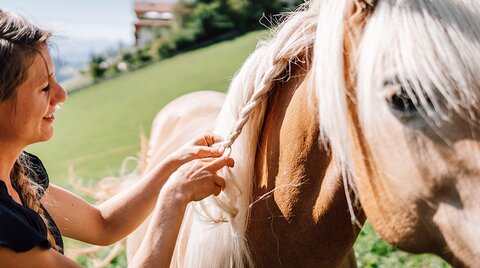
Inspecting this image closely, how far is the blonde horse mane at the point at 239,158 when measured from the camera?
5.16 feet

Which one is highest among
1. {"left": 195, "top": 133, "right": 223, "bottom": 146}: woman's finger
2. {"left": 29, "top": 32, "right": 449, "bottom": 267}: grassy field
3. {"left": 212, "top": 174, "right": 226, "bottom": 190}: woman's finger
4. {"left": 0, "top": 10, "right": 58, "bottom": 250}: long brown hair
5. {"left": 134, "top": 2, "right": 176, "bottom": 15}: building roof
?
{"left": 134, "top": 2, "right": 176, "bottom": 15}: building roof

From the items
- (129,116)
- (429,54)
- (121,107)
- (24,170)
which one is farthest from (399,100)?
(121,107)

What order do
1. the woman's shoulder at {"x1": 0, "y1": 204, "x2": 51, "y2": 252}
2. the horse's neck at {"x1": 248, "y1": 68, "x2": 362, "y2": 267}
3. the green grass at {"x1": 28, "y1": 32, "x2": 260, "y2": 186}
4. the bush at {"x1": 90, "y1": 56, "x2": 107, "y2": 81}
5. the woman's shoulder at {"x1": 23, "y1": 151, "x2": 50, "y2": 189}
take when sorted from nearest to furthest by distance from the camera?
the woman's shoulder at {"x1": 0, "y1": 204, "x2": 51, "y2": 252} < the horse's neck at {"x1": 248, "y1": 68, "x2": 362, "y2": 267} < the woman's shoulder at {"x1": 23, "y1": 151, "x2": 50, "y2": 189} < the green grass at {"x1": 28, "y1": 32, "x2": 260, "y2": 186} < the bush at {"x1": 90, "y1": 56, "x2": 107, "y2": 81}

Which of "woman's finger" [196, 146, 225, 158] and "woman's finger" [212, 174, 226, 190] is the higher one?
"woman's finger" [196, 146, 225, 158]

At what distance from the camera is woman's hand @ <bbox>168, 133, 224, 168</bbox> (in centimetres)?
167

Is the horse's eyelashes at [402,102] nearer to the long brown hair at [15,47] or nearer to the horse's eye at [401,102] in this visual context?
the horse's eye at [401,102]

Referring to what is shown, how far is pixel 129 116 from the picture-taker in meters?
16.2

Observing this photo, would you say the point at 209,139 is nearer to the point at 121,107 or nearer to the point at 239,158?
the point at 239,158

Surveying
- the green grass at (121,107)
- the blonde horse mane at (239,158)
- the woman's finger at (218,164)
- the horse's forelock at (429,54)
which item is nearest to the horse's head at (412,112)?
the horse's forelock at (429,54)

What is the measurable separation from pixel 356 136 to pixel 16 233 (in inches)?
32.8

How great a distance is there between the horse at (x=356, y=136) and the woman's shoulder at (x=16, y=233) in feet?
1.61

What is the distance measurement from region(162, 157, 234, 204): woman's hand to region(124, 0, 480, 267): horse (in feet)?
0.15

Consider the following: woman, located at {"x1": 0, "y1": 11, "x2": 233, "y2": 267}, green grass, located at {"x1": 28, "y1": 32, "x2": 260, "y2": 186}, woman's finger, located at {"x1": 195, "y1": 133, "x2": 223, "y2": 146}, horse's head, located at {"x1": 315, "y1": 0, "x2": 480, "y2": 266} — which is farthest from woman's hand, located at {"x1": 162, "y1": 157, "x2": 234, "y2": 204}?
green grass, located at {"x1": 28, "y1": 32, "x2": 260, "y2": 186}

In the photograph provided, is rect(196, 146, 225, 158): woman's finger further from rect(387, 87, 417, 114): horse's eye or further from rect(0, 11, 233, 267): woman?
rect(387, 87, 417, 114): horse's eye
